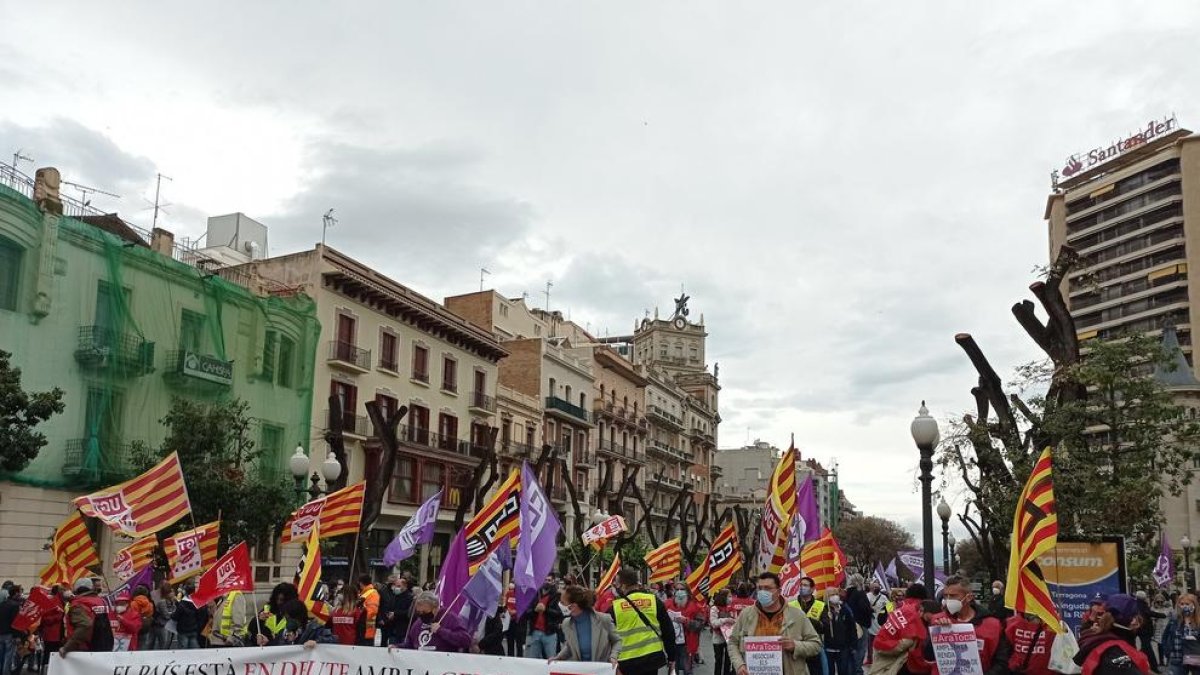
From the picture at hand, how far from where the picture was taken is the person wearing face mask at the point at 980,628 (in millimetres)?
8586

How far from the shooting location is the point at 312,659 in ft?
29.1

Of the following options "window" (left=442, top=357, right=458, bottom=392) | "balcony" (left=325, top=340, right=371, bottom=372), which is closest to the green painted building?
"balcony" (left=325, top=340, right=371, bottom=372)

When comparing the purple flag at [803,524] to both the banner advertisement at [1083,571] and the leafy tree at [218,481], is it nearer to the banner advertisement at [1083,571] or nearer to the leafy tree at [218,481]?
the banner advertisement at [1083,571]

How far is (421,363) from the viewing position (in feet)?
159

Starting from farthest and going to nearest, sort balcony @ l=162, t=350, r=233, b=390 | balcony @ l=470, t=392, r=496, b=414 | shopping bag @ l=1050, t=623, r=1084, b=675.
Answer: balcony @ l=470, t=392, r=496, b=414, balcony @ l=162, t=350, r=233, b=390, shopping bag @ l=1050, t=623, r=1084, b=675

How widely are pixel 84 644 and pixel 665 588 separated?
20.1m

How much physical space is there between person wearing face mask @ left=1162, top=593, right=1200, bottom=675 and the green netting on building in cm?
2596

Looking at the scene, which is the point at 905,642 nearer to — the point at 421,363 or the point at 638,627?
the point at 638,627

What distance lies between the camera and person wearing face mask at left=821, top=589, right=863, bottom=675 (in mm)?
15055

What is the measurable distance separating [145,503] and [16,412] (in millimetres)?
9168

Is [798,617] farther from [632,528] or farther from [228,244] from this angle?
[632,528]

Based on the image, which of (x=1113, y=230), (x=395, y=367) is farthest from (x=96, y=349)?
(x=1113, y=230)

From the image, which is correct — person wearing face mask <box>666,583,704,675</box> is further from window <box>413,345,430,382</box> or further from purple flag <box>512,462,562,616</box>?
window <box>413,345,430,382</box>

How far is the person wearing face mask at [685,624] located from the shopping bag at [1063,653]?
9204mm
